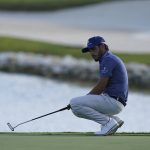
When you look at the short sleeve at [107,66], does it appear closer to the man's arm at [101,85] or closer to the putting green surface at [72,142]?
the man's arm at [101,85]

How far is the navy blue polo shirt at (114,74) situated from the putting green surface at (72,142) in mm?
587

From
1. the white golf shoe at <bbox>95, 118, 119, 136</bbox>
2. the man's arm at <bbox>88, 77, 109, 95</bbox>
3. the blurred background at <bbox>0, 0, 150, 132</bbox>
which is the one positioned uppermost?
the blurred background at <bbox>0, 0, 150, 132</bbox>

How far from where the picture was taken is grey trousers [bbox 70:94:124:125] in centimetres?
1115

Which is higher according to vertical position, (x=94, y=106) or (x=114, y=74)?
(x=114, y=74)

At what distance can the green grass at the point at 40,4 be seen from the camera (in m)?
35.4

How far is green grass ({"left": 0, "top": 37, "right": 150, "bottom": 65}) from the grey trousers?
1302cm

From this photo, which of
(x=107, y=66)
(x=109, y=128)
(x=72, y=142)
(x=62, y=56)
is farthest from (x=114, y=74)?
(x=62, y=56)

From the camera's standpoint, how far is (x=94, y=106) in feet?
36.7

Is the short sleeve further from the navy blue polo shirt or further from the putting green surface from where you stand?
the putting green surface

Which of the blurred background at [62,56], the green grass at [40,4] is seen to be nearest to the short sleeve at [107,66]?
the blurred background at [62,56]

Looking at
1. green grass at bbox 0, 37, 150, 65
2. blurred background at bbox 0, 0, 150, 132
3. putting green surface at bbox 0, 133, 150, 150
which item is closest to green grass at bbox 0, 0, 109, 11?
blurred background at bbox 0, 0, 150, 132

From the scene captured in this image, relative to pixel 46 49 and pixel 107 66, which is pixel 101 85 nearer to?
pixel 107 66

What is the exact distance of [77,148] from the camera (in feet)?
30.2

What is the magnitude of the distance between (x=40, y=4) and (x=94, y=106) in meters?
24.8
